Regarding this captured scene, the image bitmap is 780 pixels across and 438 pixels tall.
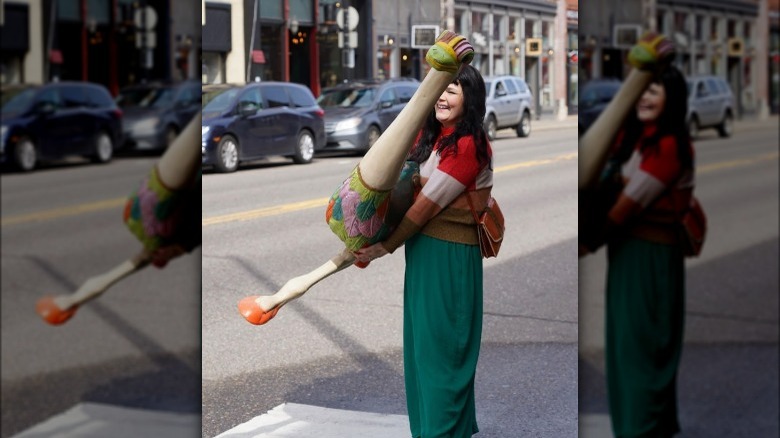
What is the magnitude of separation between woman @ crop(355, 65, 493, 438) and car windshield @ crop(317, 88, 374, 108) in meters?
0.52

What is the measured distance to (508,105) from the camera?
4402 millimetres

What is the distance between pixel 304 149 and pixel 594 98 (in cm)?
290

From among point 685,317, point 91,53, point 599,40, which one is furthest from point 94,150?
point 685,317

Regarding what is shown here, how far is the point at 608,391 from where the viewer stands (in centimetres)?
164

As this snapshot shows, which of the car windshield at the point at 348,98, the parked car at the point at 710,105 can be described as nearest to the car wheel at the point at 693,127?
the parked car at the point at 710,105

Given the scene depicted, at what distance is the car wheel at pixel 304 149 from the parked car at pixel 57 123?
2.59 meters

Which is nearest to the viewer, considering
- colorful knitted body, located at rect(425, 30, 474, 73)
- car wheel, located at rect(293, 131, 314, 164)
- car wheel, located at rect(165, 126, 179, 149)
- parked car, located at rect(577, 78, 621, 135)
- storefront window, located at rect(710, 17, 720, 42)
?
storefront window, located at rect(710, 17, 720, 42)

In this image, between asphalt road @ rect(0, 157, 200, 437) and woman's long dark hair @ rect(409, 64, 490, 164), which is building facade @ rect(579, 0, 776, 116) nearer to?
asphalt road @ rect(0, 157, 200, 437)

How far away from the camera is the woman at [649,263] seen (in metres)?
1.51

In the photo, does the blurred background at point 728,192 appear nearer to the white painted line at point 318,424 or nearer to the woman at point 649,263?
the woman at point 649,263

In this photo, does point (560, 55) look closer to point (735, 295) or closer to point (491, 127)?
point (491, 127)

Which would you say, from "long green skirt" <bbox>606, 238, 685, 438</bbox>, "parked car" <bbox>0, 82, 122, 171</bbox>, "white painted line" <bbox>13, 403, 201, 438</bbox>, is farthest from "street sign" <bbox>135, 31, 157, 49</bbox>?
"long green skirt" <bbox>606, 238, 685, 438</bbox>

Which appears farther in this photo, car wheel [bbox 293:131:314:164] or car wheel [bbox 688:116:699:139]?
car wheel [bbox 293:131:314:164]

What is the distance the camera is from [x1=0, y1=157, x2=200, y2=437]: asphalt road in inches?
67.3
